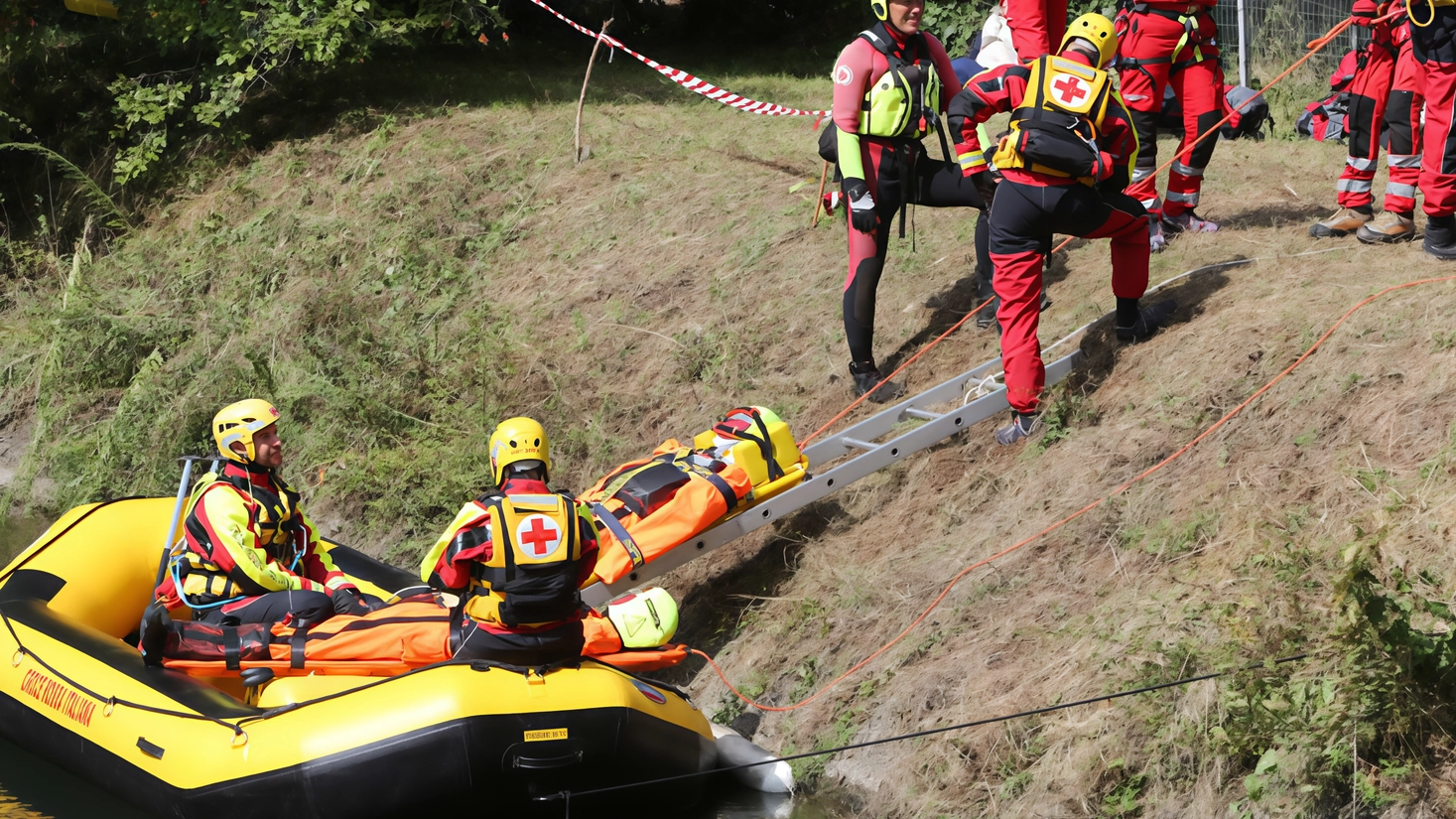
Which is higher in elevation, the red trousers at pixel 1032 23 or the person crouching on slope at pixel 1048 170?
the red trousers at pixel 1032 23

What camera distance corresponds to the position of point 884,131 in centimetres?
689

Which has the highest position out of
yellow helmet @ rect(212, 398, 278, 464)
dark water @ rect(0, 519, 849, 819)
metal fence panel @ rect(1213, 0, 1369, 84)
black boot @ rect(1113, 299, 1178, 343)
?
metal fence panel @ rect(1213, 0, 1369, 84)

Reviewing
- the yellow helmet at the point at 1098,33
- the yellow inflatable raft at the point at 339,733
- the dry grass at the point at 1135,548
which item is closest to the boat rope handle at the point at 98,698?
the yellow inflatable raft at the point at 339,733

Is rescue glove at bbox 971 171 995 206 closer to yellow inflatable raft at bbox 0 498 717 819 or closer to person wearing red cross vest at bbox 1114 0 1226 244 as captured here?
person wearing red cross vest at bbox 1114 0 1226 244

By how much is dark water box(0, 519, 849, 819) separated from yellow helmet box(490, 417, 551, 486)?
171 centimetres

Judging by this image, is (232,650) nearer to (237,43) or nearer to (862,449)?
(862,449)

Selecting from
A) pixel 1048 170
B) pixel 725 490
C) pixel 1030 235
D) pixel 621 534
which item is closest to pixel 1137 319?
pixel 1030 235

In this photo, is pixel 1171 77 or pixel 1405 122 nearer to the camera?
pixel 1405 122

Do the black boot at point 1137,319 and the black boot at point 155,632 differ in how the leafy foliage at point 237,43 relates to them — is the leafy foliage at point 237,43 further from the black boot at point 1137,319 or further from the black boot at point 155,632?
the black boot at point 1137,319

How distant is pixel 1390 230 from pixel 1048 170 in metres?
2.33

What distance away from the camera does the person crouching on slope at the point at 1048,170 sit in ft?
19.5

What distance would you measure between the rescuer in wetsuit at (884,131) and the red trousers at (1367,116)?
209 cm

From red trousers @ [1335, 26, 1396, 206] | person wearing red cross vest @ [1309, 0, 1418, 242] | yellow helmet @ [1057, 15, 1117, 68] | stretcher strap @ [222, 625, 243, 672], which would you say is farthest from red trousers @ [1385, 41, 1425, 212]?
stretcher strap @ [222, 625, 243, 672]

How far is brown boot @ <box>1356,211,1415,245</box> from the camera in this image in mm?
7086
